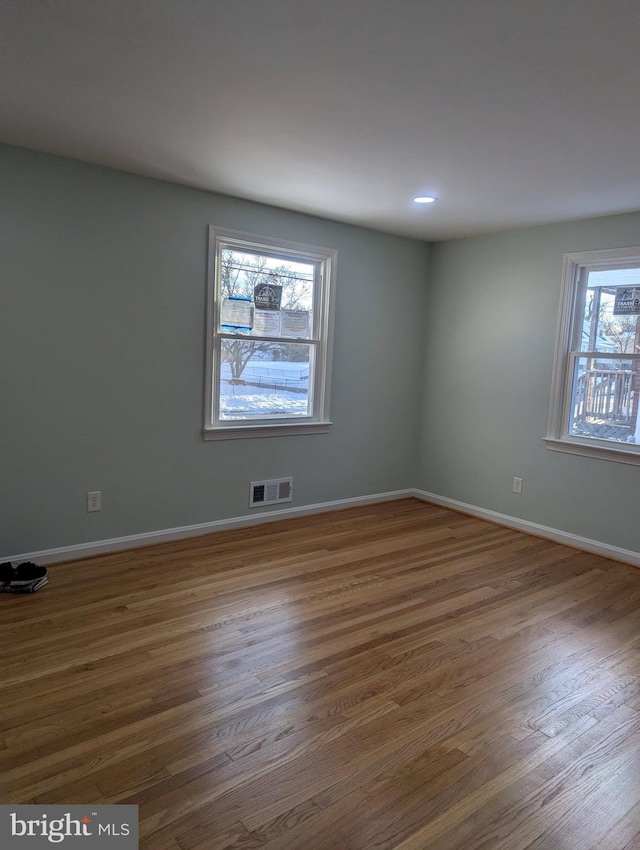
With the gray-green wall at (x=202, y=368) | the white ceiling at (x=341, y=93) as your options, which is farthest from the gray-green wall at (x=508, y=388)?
the white ceiling at (x=341, y=93)

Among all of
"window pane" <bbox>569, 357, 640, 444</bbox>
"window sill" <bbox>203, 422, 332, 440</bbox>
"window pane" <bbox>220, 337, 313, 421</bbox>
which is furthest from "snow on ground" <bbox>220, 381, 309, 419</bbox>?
"window pane" <bbox>569, 357, 640, 444</bbox>

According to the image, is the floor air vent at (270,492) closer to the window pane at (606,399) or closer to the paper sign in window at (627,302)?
the window pane at (606,399)

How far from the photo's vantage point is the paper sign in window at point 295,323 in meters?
4.45

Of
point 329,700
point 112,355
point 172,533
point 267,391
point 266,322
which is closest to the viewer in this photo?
point 329,700

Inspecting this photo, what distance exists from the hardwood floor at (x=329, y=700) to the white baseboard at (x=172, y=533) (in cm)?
12

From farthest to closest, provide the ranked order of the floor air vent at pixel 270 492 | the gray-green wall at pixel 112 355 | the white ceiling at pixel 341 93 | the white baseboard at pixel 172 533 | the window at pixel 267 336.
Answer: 1. the floor air vent at pixel 270 492
2. the window at pixel 267 336
3. the white baseboard at pixel 172 533
4. the gray-green wall at pixel 112 355
5. the white ceiling at pixel 341 93

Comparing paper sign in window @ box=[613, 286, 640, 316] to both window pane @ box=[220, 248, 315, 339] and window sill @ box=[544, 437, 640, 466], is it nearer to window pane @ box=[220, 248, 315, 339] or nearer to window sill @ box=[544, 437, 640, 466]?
window sill @ box=[544, 437, 640, 466]

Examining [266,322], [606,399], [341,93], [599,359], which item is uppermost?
[341,93]

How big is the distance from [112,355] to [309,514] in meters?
2.10

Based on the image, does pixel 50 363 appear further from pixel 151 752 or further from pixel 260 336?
pixel 151 752

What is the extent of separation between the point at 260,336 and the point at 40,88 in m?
2.18

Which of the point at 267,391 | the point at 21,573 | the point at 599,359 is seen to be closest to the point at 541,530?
the point at 599,359

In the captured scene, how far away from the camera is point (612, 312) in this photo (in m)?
4.12

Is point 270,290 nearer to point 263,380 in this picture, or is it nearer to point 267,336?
point 267,336
